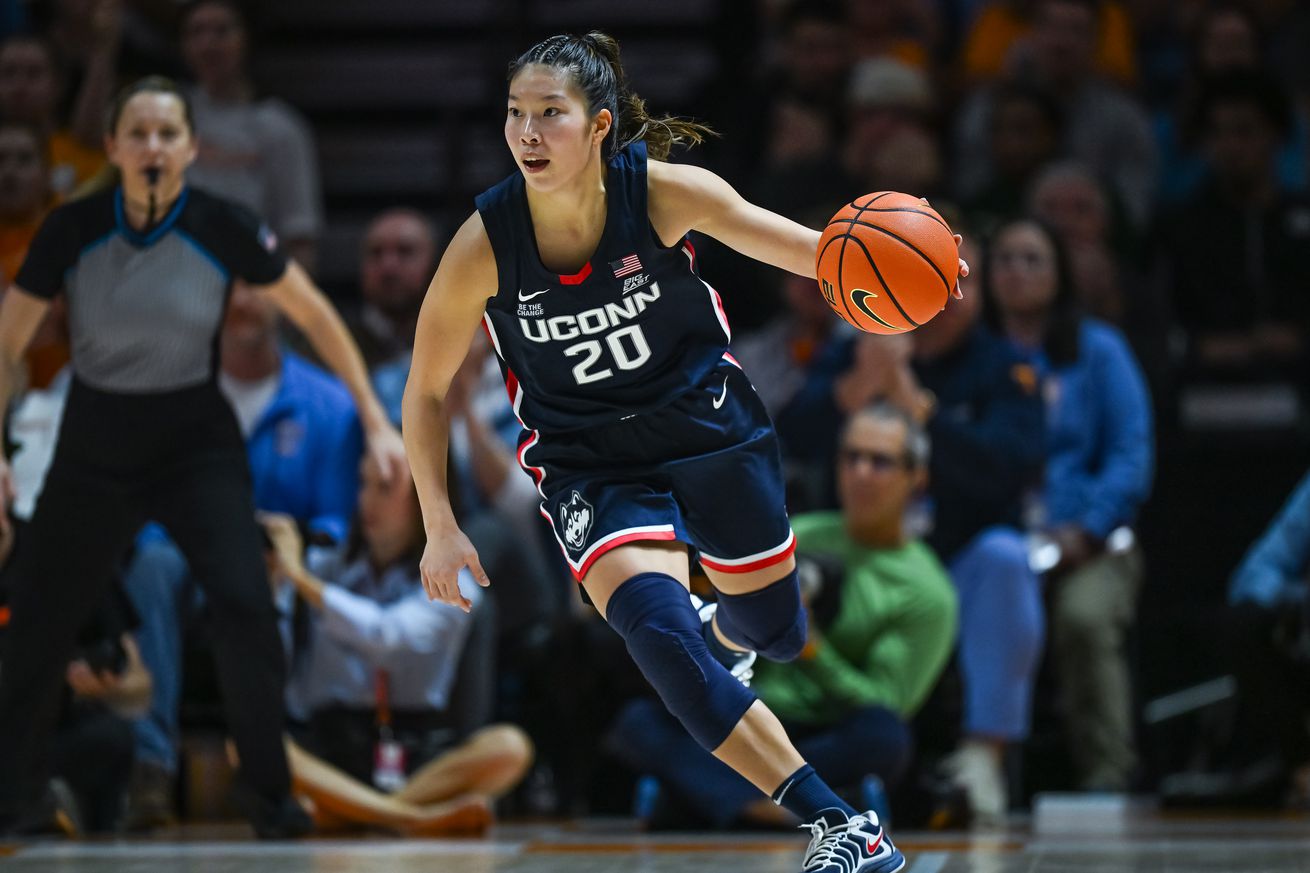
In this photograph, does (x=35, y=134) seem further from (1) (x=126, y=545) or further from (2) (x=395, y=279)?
(1) (x=126, y=545)

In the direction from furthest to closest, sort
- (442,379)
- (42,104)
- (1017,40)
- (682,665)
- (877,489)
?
1. (1017,40)
2. (42,104)
3. (877,489)
4. (442,379)
5. (682,665)

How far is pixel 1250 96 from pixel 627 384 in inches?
203

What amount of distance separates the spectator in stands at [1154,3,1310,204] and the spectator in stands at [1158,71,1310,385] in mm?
144

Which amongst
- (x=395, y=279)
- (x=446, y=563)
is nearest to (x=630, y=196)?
(x=446, y=563)

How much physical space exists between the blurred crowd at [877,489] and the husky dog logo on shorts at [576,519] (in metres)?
1.38

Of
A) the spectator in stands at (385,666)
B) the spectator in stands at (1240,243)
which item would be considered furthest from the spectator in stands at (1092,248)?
the spectator in stands at (385,666)

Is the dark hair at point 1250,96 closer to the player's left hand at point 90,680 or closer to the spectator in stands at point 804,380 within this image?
the spectator in stands at point 804,380

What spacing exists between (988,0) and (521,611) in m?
4.92

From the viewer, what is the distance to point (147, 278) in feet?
18.7

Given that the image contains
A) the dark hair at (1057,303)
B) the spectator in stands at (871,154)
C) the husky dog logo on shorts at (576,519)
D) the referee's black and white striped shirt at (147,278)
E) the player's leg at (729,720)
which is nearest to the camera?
the player's leg at (729,720)

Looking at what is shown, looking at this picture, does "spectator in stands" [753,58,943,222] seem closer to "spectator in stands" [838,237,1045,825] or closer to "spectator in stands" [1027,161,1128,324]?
"spectator in stands" [1027,161,1128,324]

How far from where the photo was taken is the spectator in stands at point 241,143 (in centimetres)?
855

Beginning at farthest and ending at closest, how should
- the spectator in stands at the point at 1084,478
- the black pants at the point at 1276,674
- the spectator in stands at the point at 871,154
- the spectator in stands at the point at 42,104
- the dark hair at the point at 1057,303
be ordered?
the spectator in stands at the point at 42,104, the spectator in stands at the point at 871,154, the dark hair at the point at 1057,303, the spectator in stands at the point at 1084,478, the black pants at the point at 1276,674

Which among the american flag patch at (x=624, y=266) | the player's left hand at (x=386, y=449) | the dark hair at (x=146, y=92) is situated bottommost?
the player's left hand at (x=386, y=449)
